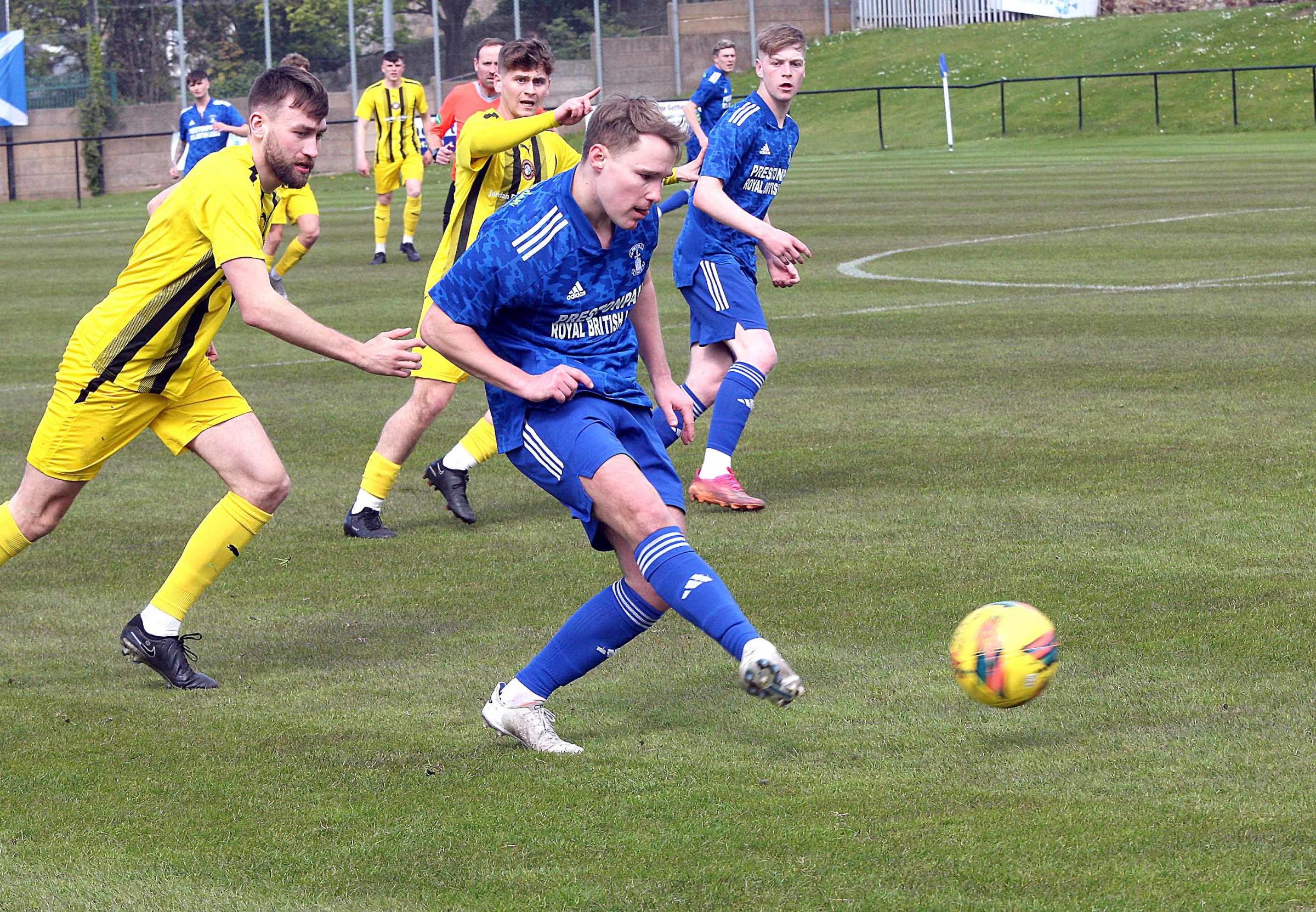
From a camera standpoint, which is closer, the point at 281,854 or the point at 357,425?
the point at 281,854

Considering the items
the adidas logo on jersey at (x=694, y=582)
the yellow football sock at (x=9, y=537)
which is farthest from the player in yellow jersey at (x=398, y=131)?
the adidas logo on jersey at (x=694, y=582)

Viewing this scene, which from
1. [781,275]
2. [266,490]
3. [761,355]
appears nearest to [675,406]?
[266,490]

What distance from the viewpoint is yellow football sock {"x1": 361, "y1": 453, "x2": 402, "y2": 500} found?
7953 mm

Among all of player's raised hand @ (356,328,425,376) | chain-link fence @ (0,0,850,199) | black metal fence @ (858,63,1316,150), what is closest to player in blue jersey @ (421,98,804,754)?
player's raised hand @ (356,328,425,376)

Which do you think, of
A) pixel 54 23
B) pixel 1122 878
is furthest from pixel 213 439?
pixel 54 23

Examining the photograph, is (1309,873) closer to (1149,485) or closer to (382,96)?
(1149,485)

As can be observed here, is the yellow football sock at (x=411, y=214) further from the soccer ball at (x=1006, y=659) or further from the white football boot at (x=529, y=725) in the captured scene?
the soccer ball at (x=1006, y=659)

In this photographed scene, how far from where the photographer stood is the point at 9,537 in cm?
602

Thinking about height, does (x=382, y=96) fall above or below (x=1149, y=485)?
above

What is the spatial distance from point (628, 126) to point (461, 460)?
384 centimetres

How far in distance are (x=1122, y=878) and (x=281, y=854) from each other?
190cm

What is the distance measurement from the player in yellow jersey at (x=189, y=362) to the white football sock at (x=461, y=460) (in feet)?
7.21

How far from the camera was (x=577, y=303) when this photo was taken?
4.94 m

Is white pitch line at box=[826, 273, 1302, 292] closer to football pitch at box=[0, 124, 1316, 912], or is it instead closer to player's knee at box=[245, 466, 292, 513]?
football pitch at box=[0, 124, 1316, 912]
